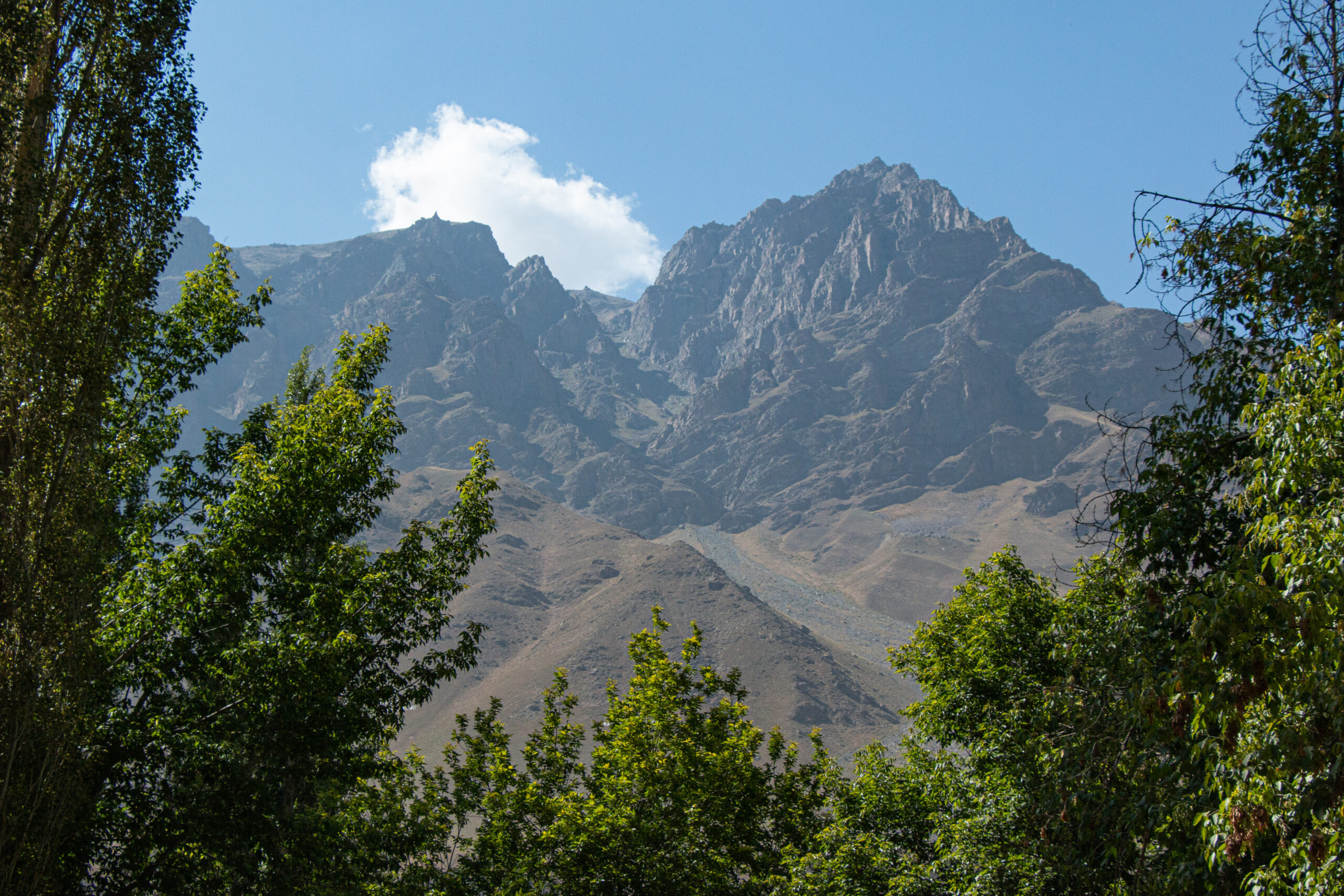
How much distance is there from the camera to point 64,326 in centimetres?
789


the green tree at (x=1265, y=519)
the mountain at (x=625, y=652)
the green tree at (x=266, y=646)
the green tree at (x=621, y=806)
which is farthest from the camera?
the mountain at (x=625, y=652)

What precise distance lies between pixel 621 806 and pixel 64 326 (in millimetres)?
11738

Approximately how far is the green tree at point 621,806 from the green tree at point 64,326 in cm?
760

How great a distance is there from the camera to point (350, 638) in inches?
398

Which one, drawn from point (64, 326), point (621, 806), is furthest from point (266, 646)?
point (621, 806)

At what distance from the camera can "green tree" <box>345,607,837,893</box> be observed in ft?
49.8

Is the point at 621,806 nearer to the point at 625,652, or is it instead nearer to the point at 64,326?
the point at 64,326

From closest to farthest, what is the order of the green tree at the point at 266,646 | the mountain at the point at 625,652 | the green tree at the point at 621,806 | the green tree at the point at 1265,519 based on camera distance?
the green tree at the point at 1265,519 < the green tree at the point at 266,646 < the green tree at the point at 621,806 < the mountain at the point at 625,652

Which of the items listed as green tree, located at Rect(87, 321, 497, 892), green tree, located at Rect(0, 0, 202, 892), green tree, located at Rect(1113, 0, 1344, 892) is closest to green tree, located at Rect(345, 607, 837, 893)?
green tree, located at Rect(87, 321, 497, 892)

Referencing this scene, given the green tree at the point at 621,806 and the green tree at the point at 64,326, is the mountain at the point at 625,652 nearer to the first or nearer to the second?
the green tree at the point at 621,806

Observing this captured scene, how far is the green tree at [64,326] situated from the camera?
7.36 metres

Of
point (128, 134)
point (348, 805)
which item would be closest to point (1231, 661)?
point (128, 134)

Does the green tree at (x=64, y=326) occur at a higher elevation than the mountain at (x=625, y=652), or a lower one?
higher

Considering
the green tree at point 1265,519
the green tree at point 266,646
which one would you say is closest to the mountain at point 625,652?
the green tree at point 266,646
